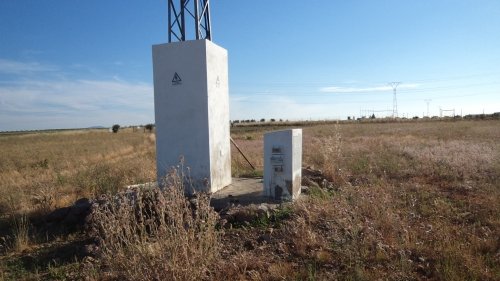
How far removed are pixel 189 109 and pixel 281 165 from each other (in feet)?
6.91

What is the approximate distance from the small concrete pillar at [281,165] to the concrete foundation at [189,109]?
1.15m

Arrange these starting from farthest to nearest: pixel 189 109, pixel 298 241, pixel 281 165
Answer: pixel 189 109 < pixel 281 165 < pixel 298 241

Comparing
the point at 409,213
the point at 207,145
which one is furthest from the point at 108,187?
the point at 409,213

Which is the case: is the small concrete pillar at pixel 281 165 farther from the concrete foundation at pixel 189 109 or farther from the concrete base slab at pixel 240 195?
the concrete foundation at pixel 189 109

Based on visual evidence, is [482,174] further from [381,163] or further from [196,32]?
[196,32]

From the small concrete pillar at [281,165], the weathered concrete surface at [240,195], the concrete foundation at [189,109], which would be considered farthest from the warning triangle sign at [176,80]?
the weathered concrete surface at [240,195]

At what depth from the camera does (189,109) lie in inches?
293

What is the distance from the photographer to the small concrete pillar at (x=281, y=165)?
695 cm

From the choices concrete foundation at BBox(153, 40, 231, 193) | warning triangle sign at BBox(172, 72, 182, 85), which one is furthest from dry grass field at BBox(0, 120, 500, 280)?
warning triangle sign at BBox(172, 72, 182, 85)

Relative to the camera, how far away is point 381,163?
11547mm

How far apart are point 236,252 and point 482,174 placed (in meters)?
7.16

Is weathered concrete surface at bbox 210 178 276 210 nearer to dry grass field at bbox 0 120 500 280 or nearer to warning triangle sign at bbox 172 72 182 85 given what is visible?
dry grass field at bbox 0 120 500 280

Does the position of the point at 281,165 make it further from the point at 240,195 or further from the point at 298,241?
the point at 298,241

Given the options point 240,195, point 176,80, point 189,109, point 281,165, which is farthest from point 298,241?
point 176,80
